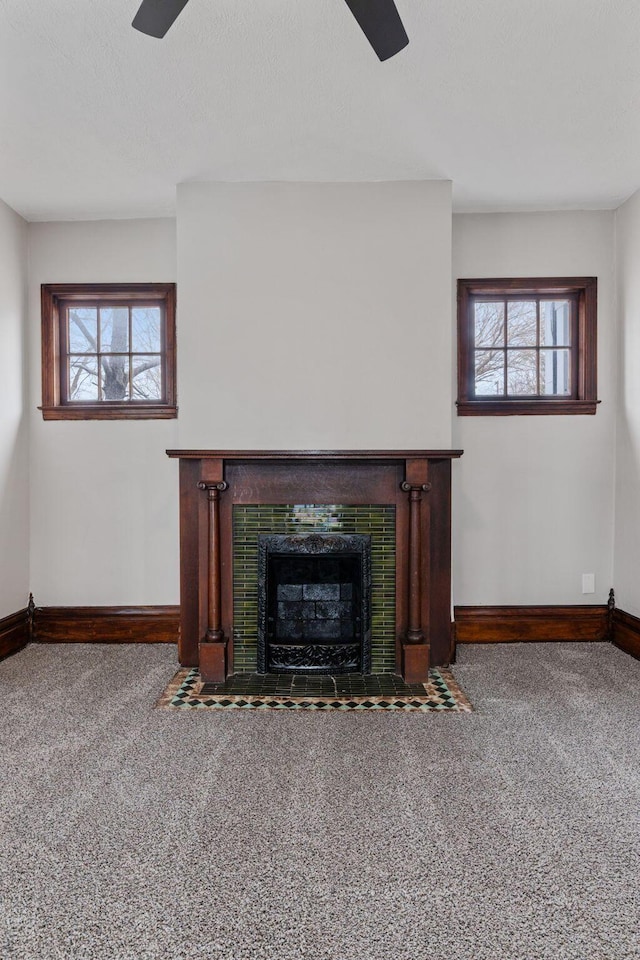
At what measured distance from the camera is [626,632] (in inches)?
139

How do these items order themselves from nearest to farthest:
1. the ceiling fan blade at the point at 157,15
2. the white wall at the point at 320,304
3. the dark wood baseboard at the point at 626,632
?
1. the ceiling fan blade at the point at 157,15
2. the white wall at the point at 320,304
3. the dark wood baseboard at the point at 626,632

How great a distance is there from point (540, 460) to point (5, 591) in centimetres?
347

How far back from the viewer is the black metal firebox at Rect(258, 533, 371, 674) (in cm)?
316

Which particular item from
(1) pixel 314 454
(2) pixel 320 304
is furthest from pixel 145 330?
(1) pixel 314 454

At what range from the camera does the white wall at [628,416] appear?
346 centimetres

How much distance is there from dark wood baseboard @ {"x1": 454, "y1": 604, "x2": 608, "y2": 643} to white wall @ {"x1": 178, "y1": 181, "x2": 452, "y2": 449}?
1.26 m

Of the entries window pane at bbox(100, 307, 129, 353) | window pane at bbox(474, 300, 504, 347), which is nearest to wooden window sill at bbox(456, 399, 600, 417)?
window pane at bbox(474, 300, 504, 347)

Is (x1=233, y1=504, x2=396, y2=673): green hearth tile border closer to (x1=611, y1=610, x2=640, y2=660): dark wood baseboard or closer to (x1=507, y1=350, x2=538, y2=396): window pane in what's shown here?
(x1=507, y1=350, x2=538, y2=396): window pane

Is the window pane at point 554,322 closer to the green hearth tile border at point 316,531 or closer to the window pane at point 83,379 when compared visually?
the green hearth tile border at point 316,531

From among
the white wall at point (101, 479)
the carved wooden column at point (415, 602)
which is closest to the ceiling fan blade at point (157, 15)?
the white wall at point (101, 479)

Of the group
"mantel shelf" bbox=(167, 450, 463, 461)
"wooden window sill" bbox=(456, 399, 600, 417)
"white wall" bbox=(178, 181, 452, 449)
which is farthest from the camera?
"wooden window sill" bbox=(456, 399, 600, 417)

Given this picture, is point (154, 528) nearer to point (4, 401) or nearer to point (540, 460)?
point (4, 401)

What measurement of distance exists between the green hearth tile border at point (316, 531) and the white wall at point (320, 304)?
40 cm

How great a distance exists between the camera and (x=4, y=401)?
11.5 feet
